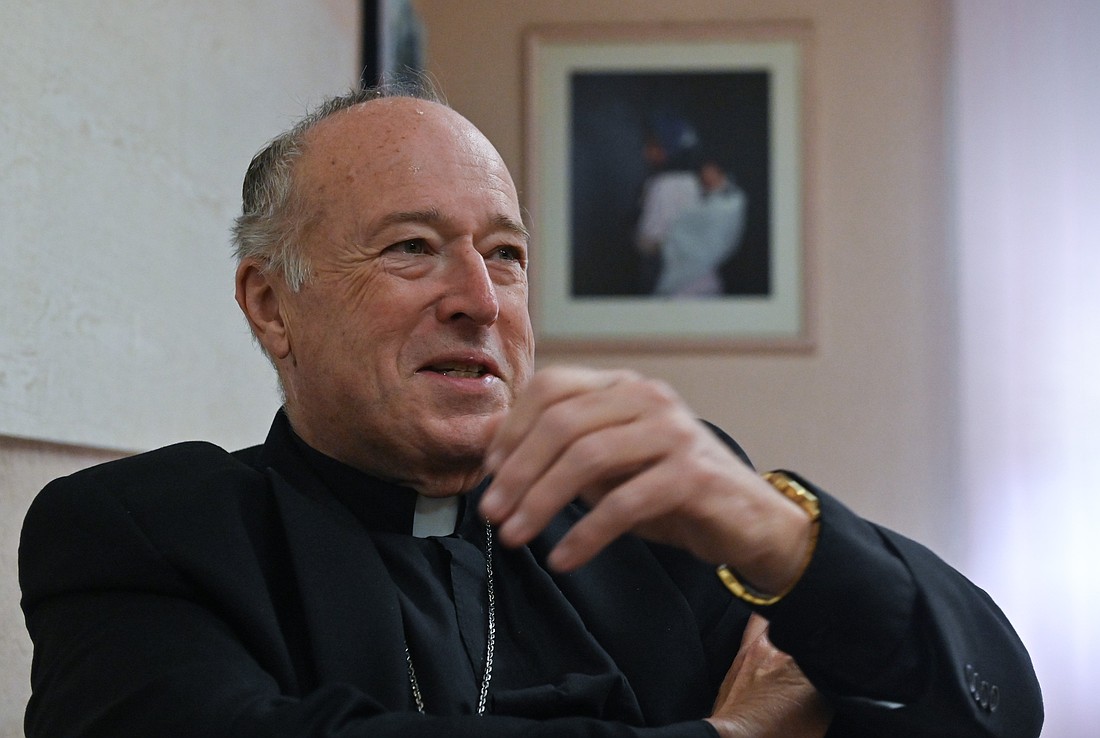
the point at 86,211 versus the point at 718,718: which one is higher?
the point at 86,211

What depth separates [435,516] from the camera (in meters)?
1.71

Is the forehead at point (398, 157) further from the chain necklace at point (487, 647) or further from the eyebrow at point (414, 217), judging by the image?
the chain necklace at point (487, 647)

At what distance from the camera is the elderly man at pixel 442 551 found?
114cm

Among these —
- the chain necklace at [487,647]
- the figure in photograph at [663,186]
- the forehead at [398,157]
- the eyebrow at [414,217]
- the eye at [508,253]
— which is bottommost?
the chain necklace at [487,647]

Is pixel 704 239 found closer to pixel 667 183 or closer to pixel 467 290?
pixel 667 183

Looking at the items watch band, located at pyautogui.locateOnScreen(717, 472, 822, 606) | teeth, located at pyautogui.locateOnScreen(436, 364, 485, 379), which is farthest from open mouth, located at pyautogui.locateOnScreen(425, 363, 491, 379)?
watch band, located at pyautogui.locateOnScreen(717, 472, 822, 606)

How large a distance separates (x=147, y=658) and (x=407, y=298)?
59 centimetres

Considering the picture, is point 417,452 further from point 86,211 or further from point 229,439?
point 229,439

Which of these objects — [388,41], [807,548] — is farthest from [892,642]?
[388,41]

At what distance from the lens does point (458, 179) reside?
1709 millimetres

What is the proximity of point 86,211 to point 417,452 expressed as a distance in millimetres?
622

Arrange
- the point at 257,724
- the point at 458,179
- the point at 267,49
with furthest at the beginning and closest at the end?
the point at 267,49
the point at 458,179
the point at 257,724

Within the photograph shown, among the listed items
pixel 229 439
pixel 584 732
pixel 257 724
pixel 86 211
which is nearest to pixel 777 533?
pixel 584 732

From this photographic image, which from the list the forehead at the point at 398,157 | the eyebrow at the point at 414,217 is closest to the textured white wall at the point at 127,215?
the forehead at the point at 398,157
